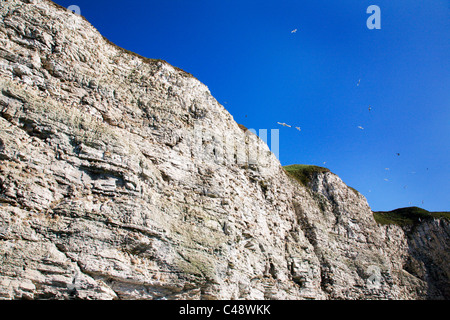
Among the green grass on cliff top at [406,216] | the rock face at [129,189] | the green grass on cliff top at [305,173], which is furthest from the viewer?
the green grass on cliff top at [406,216]

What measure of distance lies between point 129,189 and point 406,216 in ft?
158

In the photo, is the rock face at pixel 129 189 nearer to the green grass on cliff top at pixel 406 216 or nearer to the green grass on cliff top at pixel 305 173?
the green grass on cliff top at pixel 305 173

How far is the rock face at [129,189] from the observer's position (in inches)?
558

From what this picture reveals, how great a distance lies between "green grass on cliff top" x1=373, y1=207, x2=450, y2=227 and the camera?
48.0 metres

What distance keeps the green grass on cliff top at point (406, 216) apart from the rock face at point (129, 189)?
1980 cm

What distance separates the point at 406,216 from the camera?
166ft

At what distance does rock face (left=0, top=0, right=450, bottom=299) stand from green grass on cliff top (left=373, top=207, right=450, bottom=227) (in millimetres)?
19805

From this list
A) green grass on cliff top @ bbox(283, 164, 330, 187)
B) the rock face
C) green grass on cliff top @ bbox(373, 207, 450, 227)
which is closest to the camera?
the rock face

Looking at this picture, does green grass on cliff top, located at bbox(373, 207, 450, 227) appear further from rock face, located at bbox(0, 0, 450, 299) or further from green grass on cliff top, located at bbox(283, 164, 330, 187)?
rock face, located at bbox(0, 0, 450, 299)

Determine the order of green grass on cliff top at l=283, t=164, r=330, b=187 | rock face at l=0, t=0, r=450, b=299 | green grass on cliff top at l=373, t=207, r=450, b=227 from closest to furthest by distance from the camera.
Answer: rock face at l=0, t=0, r=450, b=299 < green grass on cliff top at l=283, t=164, r=330, b=187 < green grass on cliff top at l=373, t=207, r=450, b=227

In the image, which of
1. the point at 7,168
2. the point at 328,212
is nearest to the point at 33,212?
the point at 7,168

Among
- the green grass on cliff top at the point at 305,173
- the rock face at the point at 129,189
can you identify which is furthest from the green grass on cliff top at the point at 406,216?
the rock face at the point at 129,189

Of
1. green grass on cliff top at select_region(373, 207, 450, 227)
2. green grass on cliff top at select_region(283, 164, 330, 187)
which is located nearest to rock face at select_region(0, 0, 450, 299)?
green grass on cliff top at select_region(283, 164, 330, 187)
